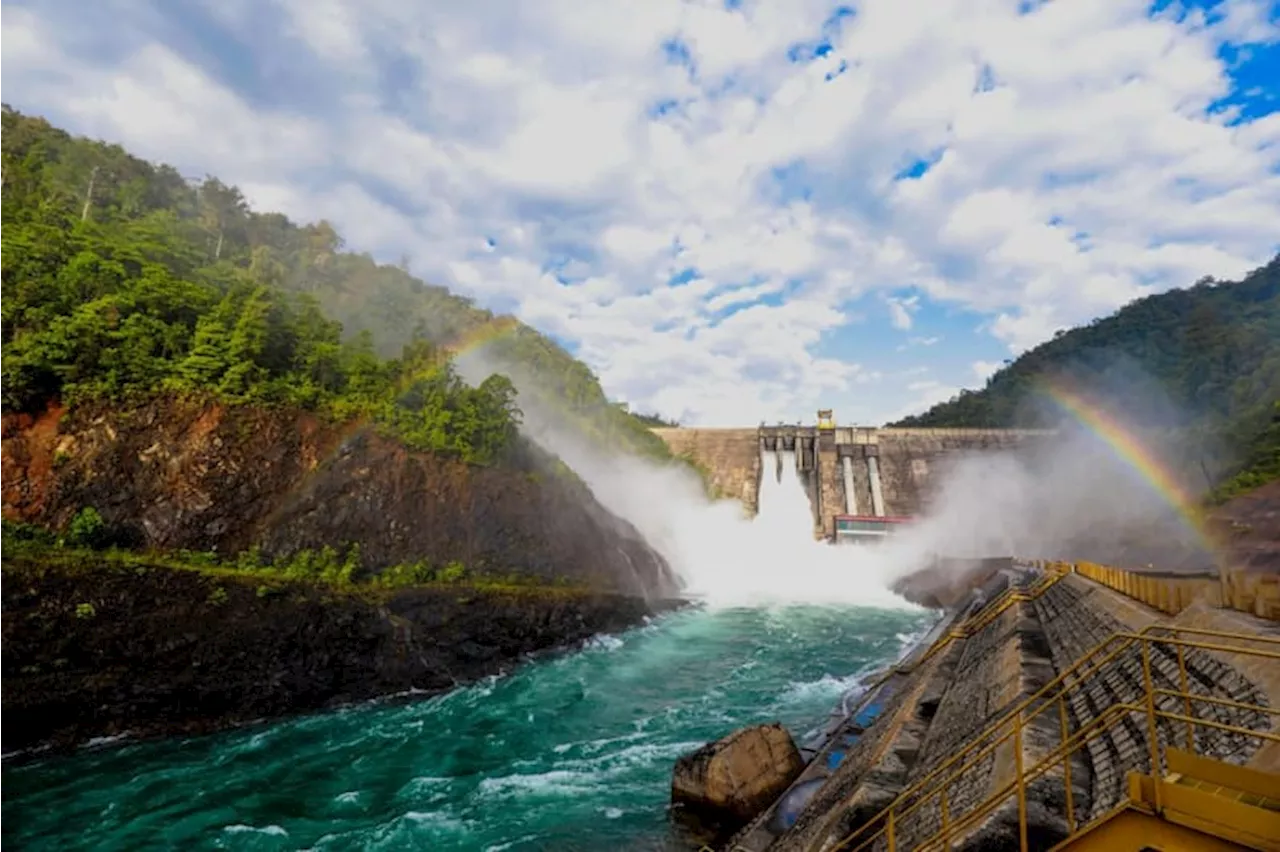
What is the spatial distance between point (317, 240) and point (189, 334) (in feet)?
153

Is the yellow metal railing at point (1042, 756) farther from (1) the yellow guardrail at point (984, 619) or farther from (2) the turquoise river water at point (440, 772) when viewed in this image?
(1) the yellow guardrail at point (984, 619)

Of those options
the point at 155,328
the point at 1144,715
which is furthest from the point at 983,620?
the point at 155,328

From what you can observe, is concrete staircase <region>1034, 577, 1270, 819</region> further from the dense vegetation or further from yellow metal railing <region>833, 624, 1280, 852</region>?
the dense vegetation

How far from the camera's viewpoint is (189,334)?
2395cm

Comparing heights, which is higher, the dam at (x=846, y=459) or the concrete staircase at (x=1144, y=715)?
the dam at (x=846, y=459)

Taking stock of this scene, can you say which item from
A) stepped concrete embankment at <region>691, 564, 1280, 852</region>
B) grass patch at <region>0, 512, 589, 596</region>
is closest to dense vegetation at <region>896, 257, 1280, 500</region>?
stepped concrete embankment at <region>691, 564, 1280, 852</region>

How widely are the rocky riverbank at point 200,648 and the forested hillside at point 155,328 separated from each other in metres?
7.20

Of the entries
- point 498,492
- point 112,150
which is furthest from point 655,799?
point 112,150

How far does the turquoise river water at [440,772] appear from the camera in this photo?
11.8 m

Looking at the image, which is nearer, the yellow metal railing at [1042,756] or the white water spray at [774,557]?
the yellow metal railing at [1042,756]

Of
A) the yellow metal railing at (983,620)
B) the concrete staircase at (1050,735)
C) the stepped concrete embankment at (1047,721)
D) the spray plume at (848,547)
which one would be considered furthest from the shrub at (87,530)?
the spray plume at (848,547)

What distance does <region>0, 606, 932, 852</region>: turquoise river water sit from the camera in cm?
1180

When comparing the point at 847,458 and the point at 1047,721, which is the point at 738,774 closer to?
the point at 1047,721

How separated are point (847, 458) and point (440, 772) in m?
51.3
